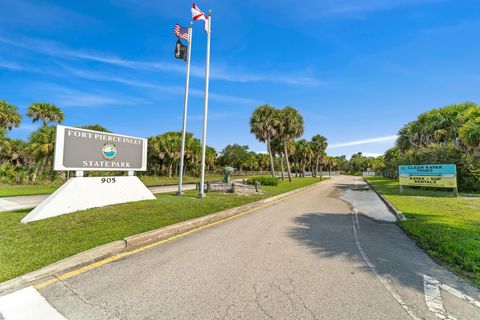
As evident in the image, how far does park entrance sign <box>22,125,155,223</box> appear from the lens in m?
7.60

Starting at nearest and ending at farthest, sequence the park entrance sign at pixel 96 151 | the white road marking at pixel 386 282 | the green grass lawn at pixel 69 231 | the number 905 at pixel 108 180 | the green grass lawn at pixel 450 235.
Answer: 1. the white road marking at pixel 386 282
2. the green grass lawn at pixel 69 231
3. the green grass lawn at pixel 450 235
4. the park entrance sign at pixel 96 151
5. the number 905 at pixel 108 180

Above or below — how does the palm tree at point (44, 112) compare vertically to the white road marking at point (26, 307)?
above

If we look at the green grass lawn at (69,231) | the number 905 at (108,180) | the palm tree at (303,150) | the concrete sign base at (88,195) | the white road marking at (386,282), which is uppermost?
the palm tree at (303,150)

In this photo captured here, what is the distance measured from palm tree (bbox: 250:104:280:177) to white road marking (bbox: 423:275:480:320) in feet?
92.5

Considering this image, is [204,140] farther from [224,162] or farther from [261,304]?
[224,162]

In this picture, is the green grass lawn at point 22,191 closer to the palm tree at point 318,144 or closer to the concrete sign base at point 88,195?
the concrete sign base at point 88,195

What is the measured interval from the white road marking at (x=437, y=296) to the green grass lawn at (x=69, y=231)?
5.42 metres

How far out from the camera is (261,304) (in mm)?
2844

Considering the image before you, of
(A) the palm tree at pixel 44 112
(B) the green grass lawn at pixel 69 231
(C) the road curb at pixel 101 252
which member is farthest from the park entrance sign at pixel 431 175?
(A) the palm tree at pixel 44 112

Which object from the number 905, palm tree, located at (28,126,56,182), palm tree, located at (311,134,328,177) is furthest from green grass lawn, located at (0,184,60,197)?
palm tree, located at (311,134,328,177)

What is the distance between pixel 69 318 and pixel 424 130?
33.3 meters

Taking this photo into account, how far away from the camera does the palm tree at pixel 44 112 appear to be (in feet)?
81.5

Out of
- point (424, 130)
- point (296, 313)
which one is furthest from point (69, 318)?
point (424, 130)

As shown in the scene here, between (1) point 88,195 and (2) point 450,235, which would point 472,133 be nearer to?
(2) point 450,235
